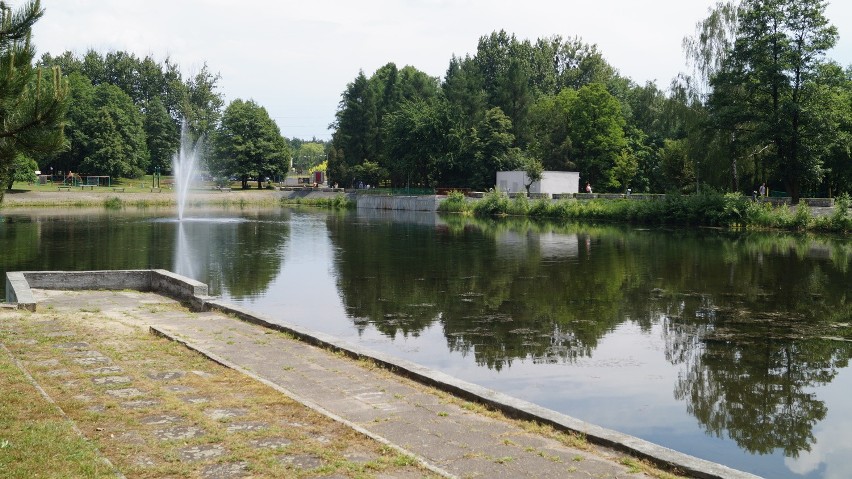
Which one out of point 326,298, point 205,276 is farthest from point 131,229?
point 326,298

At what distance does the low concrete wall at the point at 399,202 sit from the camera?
258ft

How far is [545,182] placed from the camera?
7131 cm

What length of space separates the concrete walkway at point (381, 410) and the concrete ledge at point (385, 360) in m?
0.15

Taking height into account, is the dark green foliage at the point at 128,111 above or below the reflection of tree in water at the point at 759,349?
above

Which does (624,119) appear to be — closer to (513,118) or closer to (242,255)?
(513,118)

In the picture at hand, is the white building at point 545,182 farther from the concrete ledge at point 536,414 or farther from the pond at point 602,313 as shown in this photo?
the concrete ledge at point 536,414

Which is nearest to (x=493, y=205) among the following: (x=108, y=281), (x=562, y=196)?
(x=562, y=196)

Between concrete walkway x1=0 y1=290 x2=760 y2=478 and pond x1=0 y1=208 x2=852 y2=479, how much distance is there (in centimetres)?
263

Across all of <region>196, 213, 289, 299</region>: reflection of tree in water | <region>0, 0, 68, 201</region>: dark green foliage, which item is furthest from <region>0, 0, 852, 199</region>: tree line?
<region>196, 213, 289, 299</region>: reflection of tree in water

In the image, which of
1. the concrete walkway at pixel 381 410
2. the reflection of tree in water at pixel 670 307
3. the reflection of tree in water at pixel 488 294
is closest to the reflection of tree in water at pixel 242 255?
the reflection of tree in water at pixel 488 294

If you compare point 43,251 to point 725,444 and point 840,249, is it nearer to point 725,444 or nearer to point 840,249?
point 725,444

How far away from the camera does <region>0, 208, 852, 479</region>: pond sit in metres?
10.9

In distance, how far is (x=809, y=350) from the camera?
14969 millimetres

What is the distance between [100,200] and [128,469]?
270ft
